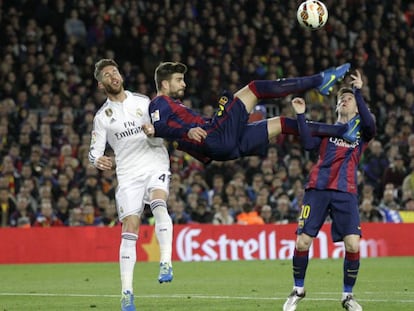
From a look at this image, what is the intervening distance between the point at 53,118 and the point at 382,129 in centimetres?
820

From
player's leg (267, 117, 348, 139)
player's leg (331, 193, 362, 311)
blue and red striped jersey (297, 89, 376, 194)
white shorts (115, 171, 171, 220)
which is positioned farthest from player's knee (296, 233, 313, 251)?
white shorts (115, 171, 171, 220)

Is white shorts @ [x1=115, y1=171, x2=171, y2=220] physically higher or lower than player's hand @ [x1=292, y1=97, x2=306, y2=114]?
lower

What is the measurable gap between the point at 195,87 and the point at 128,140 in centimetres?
1410

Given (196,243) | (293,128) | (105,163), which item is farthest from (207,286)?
(196,243)

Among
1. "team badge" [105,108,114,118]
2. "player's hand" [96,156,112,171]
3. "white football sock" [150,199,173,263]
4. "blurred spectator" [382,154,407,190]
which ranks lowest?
"white football sock" [150,199,173,263]

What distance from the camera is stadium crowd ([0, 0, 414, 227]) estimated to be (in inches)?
873

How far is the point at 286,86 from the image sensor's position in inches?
455

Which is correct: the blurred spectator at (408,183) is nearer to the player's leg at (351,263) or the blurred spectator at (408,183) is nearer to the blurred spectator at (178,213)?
the blurred spectator at (178,213)

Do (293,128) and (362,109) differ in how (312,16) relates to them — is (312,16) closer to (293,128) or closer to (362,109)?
(362,109)

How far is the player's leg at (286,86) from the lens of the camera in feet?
37.9

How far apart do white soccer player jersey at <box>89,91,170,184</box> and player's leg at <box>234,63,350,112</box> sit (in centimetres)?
110

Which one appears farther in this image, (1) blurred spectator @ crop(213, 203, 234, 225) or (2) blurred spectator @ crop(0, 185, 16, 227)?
(1) blurred spectator @ crop(213, 203, 234, 225)

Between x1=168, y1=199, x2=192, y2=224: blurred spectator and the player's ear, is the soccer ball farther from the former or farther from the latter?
x1=168, y1=199, x2=192, y2=224: blurred spectator

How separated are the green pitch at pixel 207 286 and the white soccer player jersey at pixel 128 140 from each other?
156cm
